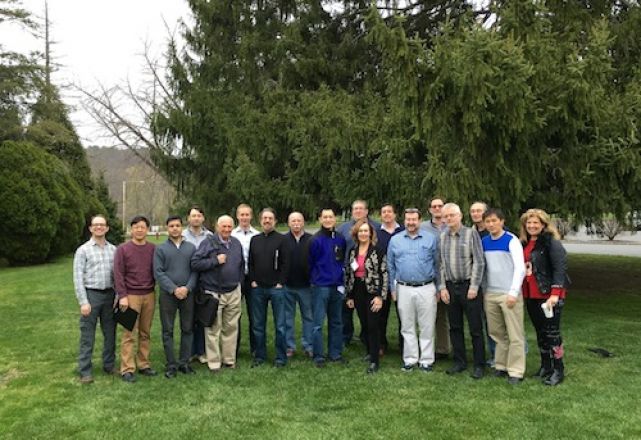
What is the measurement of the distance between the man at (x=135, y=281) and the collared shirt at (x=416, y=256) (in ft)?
8.26

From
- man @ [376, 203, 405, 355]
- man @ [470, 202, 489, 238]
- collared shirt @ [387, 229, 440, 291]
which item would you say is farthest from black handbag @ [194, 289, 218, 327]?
man @ [470, 202, 489, 238]

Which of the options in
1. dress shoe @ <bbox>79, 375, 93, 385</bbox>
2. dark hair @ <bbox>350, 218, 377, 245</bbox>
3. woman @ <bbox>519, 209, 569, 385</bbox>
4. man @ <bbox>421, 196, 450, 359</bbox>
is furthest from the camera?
man @ <bbox>421, 196, 450, 359</bbox>

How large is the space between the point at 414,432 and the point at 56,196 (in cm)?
1733

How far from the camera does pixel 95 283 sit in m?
5.77

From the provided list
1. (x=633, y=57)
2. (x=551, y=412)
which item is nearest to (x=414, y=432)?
(x=551, y=412)

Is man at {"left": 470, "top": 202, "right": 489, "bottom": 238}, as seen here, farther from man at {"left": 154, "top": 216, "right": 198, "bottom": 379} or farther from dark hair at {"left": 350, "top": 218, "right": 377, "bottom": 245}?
man at {"left": 154, "top": 216, "right": 198, "bottom": 379}

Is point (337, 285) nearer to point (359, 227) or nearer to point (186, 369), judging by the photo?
point (359, 227)

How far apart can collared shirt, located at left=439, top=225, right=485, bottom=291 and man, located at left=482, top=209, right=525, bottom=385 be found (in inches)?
4.8

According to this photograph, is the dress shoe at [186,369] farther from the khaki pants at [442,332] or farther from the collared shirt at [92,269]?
the khaki pants at [442,332]

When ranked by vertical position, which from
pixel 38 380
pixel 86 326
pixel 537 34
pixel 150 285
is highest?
pixel 537 34

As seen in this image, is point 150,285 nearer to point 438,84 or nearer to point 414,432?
point 414,432

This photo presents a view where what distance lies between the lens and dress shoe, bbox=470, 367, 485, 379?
5.73 meters

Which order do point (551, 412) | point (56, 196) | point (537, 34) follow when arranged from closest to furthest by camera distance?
point (551, 412)
point (537, 34)
point (56, 196)

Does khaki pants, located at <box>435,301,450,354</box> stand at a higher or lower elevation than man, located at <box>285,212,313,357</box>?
lower
